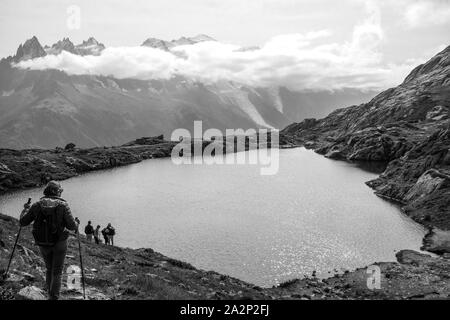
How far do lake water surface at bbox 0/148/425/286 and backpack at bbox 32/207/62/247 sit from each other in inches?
1590

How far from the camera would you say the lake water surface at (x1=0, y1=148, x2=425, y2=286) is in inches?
2510

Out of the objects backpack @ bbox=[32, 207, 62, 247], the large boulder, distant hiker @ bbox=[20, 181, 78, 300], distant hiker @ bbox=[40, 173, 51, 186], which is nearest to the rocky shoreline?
the large boulder

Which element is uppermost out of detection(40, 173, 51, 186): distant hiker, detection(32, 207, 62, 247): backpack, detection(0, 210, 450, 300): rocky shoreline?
detection(40, 173, 51, 186): distant hiker

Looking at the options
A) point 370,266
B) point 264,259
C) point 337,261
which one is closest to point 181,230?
point 264,259

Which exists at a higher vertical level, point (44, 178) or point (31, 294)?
point (44, 178)

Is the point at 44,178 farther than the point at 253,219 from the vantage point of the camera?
Yes

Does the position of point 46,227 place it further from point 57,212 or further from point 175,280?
point 175,280

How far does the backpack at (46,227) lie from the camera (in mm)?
16453

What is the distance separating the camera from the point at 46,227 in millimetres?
16469

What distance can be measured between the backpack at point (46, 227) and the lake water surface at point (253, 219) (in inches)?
1590

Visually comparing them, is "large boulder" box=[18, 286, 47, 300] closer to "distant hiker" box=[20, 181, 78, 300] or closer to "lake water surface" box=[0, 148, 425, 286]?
"distant hiker" box=[20, 181, 78, 300]

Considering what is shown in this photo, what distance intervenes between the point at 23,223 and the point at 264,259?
4971cm

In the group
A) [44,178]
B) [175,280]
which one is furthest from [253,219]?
[44,178]

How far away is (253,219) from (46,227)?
7480 centimetres
